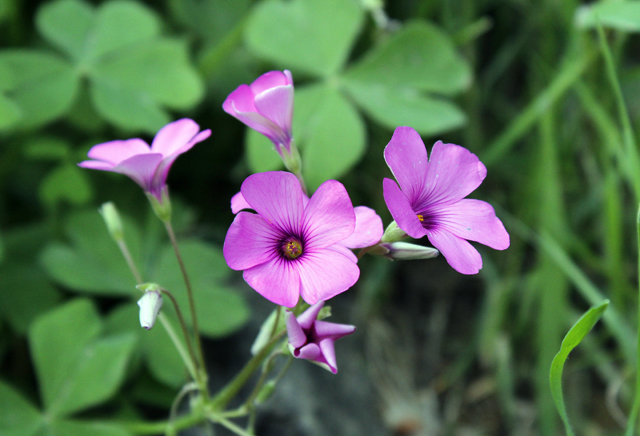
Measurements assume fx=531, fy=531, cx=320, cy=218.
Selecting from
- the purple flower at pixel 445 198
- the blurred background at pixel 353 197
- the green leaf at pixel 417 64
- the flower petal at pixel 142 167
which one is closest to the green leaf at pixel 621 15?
the blurred background at pixel 353 197

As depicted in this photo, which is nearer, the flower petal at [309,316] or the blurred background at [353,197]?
the flower petal at [309,316]

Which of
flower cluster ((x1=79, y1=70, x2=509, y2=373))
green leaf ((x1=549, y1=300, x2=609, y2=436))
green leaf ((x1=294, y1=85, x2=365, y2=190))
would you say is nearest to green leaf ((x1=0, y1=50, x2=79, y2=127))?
green leaf ((x1=294, y1=85, x2=365, y2=190))

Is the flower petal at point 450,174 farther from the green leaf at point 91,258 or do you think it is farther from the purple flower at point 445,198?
the green leaf at point 91,258

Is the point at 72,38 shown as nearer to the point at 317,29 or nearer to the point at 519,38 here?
the point at 317,29

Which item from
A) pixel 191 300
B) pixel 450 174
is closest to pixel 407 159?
pixel 450 174

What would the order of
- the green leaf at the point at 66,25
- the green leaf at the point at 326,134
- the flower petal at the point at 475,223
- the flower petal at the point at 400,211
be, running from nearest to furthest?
the flower petal at the point at 400,211
the flower petal at the point at 475,223
the green leaf at the point at 326,134
the green leaf at the point at 66,25
